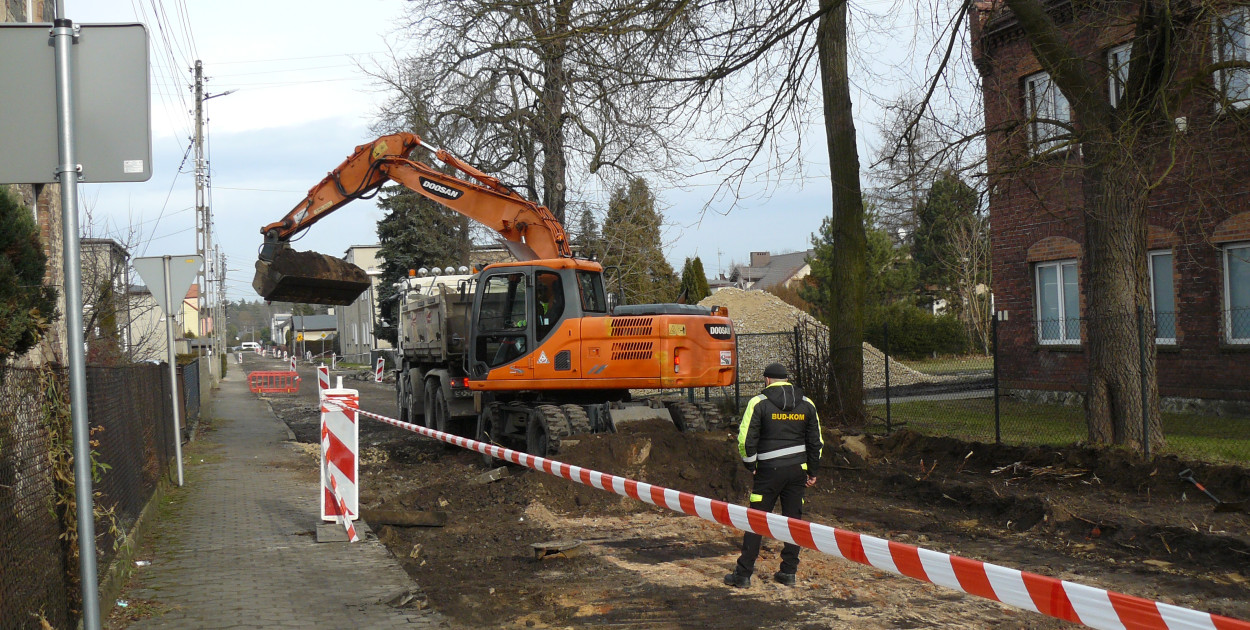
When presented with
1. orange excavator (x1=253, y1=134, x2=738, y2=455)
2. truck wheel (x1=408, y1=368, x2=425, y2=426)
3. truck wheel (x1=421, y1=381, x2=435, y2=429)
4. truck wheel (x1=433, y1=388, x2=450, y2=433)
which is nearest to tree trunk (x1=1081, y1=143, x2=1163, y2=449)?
orange excavator (x1=253, y1=134, x2=738, y2=455)

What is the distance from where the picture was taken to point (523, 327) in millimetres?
13617

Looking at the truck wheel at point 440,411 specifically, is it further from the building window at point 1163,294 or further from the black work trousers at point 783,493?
the building window at point 1163,294

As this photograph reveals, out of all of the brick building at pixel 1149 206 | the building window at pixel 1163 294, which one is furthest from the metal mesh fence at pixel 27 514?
the building window at pixel 1163 294

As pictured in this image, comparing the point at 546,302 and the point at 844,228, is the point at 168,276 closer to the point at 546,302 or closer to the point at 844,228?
the point at 546,302

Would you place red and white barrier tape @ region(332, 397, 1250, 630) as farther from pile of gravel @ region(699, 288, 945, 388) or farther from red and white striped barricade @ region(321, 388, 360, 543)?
pile of gravel @ region(699, 288, 945, 388)

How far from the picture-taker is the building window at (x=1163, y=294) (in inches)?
647

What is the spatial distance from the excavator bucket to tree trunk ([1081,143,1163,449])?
10.4m

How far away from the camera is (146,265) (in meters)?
13.3

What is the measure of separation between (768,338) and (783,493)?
2106cm

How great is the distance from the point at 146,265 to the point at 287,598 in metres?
8.17

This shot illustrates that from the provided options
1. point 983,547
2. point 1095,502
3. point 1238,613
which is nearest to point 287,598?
point 983,547

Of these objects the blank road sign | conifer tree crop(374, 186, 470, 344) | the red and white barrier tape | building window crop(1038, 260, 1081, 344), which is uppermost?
conifer tree crop(374, 186, 470, 344)

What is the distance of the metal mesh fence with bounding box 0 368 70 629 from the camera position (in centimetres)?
430

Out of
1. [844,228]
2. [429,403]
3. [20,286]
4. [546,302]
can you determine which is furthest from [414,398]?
[20,286]
